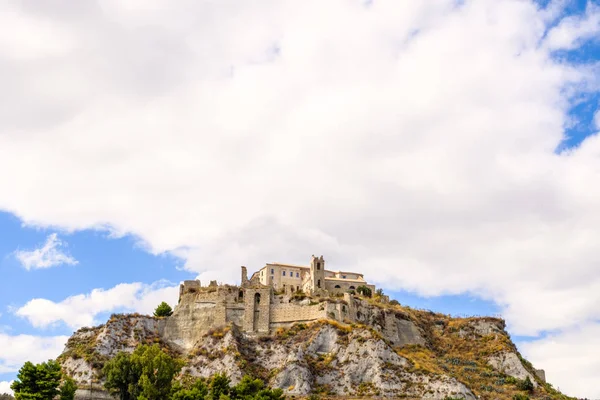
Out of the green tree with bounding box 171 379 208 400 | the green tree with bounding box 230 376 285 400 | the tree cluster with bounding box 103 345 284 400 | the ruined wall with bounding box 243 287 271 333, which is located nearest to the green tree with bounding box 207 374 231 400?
the tree cluster with bounding box 103 345 284 400

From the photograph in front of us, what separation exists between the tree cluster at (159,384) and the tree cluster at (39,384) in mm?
5684

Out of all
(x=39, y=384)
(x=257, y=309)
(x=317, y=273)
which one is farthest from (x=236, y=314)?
(x=39, y=384)

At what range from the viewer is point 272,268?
129m

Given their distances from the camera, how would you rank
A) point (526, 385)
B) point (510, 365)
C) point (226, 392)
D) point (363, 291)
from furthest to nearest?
point (363, 291), point (510, 365), point (526, 385), point (226, 392)

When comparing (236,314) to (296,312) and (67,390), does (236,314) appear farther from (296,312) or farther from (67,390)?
(67,390)

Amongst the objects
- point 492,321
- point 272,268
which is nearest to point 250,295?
point 272,268

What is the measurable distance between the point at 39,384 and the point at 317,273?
50.9 m

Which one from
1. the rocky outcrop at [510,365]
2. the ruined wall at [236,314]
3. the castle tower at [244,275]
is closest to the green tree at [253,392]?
the ruined wall at [236,314]

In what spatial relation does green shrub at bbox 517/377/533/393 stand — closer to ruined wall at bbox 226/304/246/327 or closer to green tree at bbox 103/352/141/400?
ruined wall at bbox 226/304/246/327

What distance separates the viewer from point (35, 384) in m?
88.6

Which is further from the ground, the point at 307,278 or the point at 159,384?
the point at 307,278

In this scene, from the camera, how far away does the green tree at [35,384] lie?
287ft

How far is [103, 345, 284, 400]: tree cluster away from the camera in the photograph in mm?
84812

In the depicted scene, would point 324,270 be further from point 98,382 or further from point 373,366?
point 98,382
